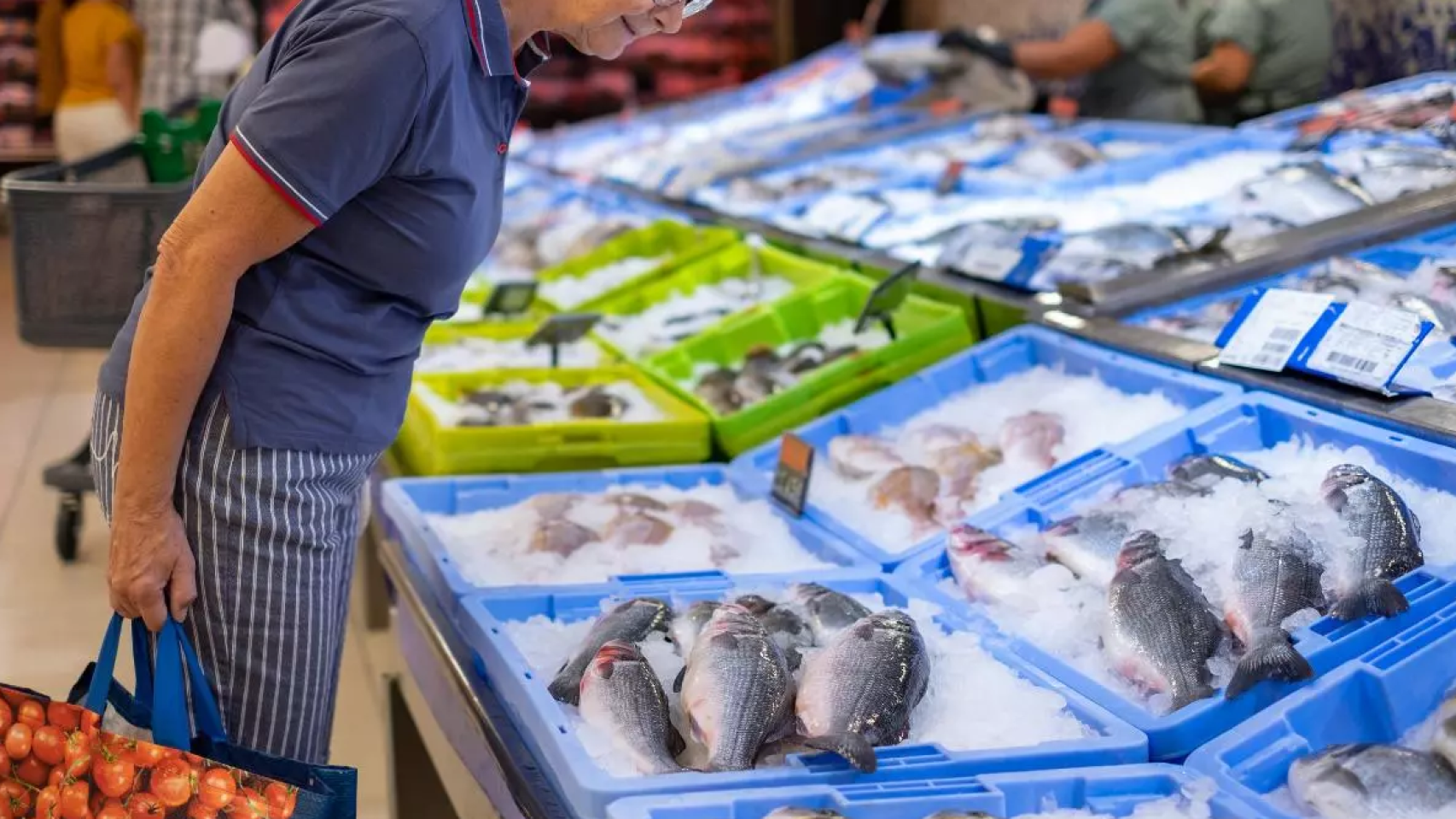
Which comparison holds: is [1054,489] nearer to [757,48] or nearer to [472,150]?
[472,150]

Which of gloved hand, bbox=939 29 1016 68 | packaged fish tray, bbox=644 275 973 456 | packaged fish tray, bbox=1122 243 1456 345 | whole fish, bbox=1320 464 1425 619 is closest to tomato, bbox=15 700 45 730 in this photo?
whole fish, bbox=1320 464 1425 619

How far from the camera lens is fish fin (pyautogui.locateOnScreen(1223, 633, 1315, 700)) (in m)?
1.84

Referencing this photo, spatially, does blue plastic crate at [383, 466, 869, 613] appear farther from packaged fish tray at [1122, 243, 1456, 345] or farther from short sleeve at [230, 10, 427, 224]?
short sleeve at [230, 10, 427, 224]

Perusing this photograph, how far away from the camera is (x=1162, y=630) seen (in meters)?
1.98

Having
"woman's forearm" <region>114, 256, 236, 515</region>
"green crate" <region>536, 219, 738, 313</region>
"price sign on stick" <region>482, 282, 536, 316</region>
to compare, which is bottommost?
"green crate" <region>536, 219, 738, 313</region>

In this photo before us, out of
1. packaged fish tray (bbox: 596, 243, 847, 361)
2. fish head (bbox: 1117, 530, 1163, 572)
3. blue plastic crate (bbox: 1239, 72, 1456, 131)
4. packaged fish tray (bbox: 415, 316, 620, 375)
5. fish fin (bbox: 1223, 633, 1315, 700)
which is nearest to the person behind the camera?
fish fin (bbox: 1223, 633, 1315, 700)

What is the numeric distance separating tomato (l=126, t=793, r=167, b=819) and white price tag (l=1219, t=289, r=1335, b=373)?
79.0 inches

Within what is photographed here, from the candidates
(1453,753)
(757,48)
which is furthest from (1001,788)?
(757,48)

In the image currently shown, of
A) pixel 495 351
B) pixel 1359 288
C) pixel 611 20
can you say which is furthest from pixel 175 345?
pixel 495 351

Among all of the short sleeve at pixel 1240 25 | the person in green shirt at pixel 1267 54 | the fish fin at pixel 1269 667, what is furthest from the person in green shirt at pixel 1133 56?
the fish fin at pixel 1269 667

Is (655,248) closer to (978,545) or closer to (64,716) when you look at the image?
(978,545)

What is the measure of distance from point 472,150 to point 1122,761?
44.1 inches

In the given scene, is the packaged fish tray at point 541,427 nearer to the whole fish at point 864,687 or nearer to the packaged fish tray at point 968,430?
the packaged fish tray at point 968,430

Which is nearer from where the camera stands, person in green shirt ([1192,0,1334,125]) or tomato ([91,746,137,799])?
tomato ([91,746,137,799])
